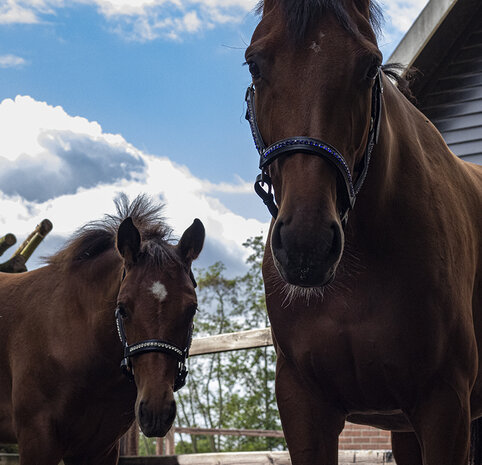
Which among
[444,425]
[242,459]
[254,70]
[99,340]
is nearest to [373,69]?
[254,70]

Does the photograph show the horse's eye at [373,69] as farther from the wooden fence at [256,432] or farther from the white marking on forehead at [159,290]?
the wooden fence at [256,432]

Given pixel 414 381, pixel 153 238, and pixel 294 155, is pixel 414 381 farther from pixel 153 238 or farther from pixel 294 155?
pixel 153 238

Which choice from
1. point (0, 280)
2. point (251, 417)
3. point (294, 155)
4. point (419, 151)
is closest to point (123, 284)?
point (0, 280)

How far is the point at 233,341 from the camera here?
21.3ft

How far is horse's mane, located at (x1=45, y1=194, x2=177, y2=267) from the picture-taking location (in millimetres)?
5199

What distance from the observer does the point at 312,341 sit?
7.82ft

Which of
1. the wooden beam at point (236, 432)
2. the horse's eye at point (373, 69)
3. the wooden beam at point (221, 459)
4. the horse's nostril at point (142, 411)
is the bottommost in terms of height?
the wooden beam at point (221, 459)

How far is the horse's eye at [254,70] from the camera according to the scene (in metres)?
2.18

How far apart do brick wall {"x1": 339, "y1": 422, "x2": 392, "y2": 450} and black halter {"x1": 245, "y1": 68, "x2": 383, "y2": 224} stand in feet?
27.8

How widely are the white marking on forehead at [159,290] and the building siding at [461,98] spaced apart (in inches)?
173

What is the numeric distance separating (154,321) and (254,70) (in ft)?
7.97

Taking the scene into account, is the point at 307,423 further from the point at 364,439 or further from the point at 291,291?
the point at 364,439

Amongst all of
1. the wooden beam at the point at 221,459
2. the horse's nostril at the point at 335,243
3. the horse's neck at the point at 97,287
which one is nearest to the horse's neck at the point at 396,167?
the horse's nostril at the point at 335,243

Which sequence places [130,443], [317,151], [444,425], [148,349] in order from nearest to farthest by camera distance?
[317,151] → [444,425] → [148,349] → [130,443]
